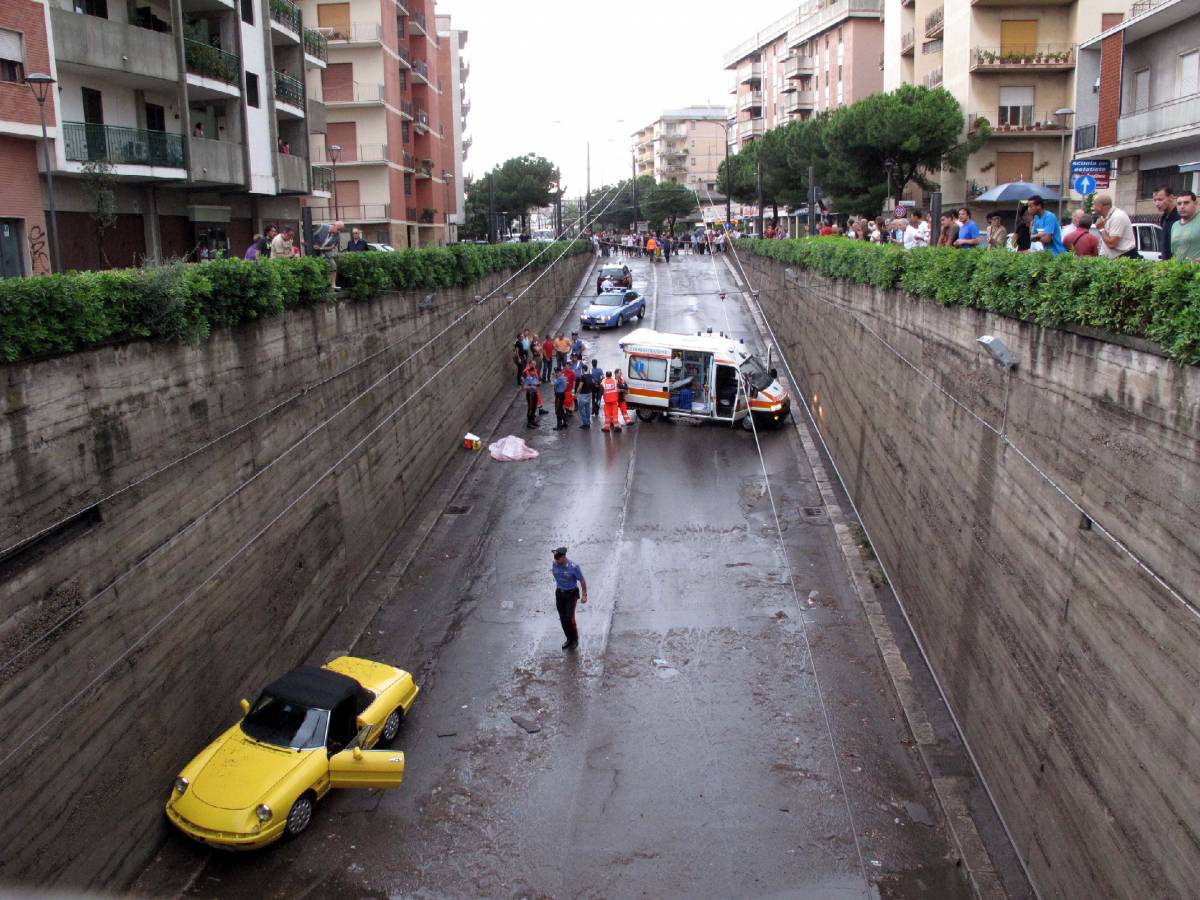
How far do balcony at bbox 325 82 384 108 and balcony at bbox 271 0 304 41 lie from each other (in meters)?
15.4

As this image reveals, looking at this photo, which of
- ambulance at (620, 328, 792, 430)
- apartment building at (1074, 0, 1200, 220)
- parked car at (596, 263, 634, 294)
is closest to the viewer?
apartment building at (1074, 0, 1200, 220)

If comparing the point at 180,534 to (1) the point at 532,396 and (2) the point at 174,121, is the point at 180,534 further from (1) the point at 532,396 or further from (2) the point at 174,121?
(2) the point at 174,121

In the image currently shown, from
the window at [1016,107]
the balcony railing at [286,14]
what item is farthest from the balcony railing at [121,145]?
the window at [1016,107]

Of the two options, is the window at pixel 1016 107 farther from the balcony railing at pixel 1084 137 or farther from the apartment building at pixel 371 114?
the apartment building at pixel 371 114

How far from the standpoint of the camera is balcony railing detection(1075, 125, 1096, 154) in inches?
1237

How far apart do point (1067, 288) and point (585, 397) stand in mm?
19145

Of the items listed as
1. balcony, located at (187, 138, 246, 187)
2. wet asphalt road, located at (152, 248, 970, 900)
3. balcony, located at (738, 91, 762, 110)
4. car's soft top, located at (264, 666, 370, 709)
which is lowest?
wet asphalt road, located at (152, 248, 970, 900)

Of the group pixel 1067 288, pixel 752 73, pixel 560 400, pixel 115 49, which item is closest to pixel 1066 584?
pixel 1067 288

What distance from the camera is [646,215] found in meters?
116

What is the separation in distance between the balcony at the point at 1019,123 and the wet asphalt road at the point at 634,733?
2809 centimetres

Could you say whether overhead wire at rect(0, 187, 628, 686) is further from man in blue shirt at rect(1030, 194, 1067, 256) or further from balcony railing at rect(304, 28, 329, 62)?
balcony railing at rect(304, 28, 329, 62)

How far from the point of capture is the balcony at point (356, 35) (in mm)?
48312

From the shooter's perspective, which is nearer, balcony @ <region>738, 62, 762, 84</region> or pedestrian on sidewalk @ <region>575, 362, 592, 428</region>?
pedestrian on sidewalk @ <region>575, 362, 592, 428</region>

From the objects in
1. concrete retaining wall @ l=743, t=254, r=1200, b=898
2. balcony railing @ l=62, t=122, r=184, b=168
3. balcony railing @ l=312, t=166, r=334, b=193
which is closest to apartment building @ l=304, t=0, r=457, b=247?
balcony railing @ l=312, t=166, r=334, b=193
